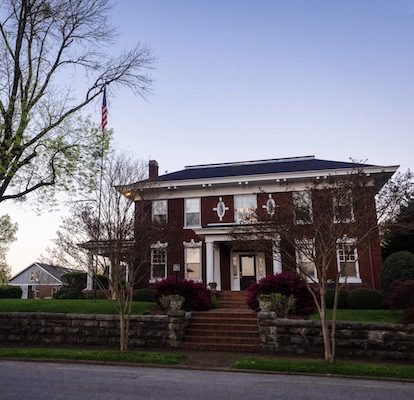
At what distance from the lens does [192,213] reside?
79.4ft

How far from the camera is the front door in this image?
2277cm

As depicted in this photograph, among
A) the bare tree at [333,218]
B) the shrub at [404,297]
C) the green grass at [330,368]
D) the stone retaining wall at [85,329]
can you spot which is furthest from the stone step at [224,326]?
the shrub at [404,297]

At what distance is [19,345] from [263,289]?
9.10 metres

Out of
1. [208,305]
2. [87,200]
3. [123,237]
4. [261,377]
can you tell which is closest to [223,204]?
[208,305]

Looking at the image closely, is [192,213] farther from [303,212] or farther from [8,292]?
[303,212]

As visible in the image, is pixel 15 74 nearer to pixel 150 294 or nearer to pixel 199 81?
pixel 199 81

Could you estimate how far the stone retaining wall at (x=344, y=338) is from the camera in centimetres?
1118

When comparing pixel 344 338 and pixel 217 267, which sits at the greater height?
pixel 217 267

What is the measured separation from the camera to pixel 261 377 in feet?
29.2

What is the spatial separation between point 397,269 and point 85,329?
13.0 meters

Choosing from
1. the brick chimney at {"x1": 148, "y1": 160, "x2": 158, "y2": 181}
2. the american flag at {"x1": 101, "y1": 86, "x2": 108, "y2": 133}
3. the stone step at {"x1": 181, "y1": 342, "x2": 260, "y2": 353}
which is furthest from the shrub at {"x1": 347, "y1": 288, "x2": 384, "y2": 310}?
the brick chimney at {"x1": 148, "y1": 160, "x2": 158, "y2": 181}

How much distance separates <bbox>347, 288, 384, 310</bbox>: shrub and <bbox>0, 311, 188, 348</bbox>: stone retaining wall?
8251 mm

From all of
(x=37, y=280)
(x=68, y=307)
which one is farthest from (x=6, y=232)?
(x=68, y=307)

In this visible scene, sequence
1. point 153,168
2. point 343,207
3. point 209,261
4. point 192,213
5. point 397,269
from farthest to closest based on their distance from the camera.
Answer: point 153,168
point 192,213
point 209,261
point 397,269
point 343,207
